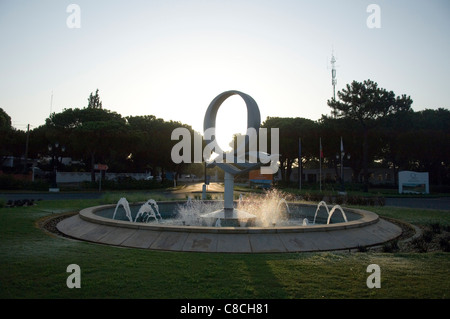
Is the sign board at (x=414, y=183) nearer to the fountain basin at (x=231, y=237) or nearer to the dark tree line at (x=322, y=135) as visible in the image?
the dark tree line at (x=322, y=135)

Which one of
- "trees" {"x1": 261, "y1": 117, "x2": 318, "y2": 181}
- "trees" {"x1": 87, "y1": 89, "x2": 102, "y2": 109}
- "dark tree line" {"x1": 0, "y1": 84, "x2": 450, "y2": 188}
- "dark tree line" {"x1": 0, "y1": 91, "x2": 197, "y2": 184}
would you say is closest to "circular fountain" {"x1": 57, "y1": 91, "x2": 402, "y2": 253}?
"dark tree line" {"x1": 0, "y1": 84, "x2": 450, "y2": 188}

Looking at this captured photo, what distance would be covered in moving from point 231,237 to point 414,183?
34199 mm

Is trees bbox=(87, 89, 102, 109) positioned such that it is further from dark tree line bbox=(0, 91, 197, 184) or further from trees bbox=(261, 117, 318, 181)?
trees bbox=(261, 117, 318, 181)

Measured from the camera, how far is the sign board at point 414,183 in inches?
1409

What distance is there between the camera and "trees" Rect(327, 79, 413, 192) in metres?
39.8

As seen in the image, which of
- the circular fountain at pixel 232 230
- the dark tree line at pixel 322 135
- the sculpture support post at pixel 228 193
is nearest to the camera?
the circular fountain at pixel 232 230

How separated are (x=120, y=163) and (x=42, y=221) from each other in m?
46.8

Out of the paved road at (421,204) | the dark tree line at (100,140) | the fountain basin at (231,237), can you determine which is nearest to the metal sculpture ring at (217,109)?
the fountain basin at (231,237)

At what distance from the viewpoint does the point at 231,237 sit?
868cm

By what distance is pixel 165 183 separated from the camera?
159ft

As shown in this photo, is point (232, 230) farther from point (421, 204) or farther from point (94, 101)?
point (94, 101)

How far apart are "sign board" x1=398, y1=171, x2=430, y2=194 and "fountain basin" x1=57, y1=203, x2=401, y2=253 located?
30205 mm

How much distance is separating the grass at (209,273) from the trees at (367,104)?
1378 inches

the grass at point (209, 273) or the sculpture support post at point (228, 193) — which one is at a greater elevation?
the sculpture support post at point (228, 193)
